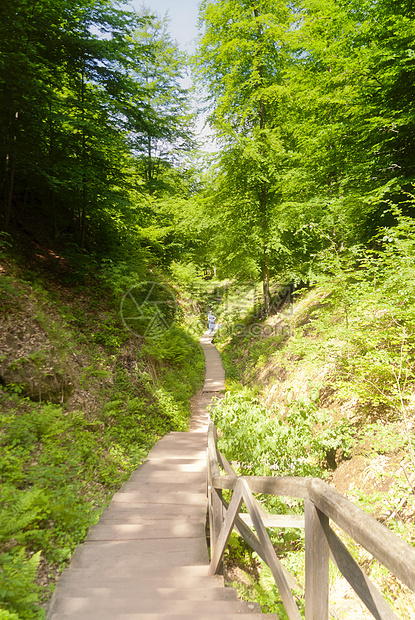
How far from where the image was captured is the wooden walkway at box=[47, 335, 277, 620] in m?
2.59

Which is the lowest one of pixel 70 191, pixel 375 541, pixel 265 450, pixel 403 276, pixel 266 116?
pixel 265 450

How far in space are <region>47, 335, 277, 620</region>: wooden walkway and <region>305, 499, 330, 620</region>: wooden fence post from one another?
1.07 metres

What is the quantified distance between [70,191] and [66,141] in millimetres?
1326

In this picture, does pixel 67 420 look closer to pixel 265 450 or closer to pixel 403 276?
pixel 265 450

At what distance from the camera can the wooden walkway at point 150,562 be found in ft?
8.50

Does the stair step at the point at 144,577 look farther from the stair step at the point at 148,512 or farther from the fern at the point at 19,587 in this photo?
the stair step at the point at 148,512

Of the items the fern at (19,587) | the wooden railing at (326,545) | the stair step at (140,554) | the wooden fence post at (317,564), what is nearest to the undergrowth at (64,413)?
the fern at (19,587)

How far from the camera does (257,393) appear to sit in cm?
964

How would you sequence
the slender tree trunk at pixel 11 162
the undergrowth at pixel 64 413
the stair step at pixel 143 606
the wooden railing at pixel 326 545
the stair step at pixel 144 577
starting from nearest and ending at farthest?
the wooden railing at pixel 326 545, the stair step at pixel 143 606, the stair step at pixel 144 577, the undergrowth at pixel 64 413, the slender tree trunk at pixel 11 162

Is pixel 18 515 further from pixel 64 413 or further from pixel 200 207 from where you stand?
pixel 200 207

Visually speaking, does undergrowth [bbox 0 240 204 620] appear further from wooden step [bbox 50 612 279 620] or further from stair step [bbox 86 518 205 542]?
wooden step [bbox 50 612 279 620]

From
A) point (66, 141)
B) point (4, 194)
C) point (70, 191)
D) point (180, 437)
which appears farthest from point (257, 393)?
point (4, 194)

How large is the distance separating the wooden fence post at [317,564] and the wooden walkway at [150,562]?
3.52 ft

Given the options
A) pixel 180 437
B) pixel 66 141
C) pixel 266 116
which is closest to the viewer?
pixel 180 437
